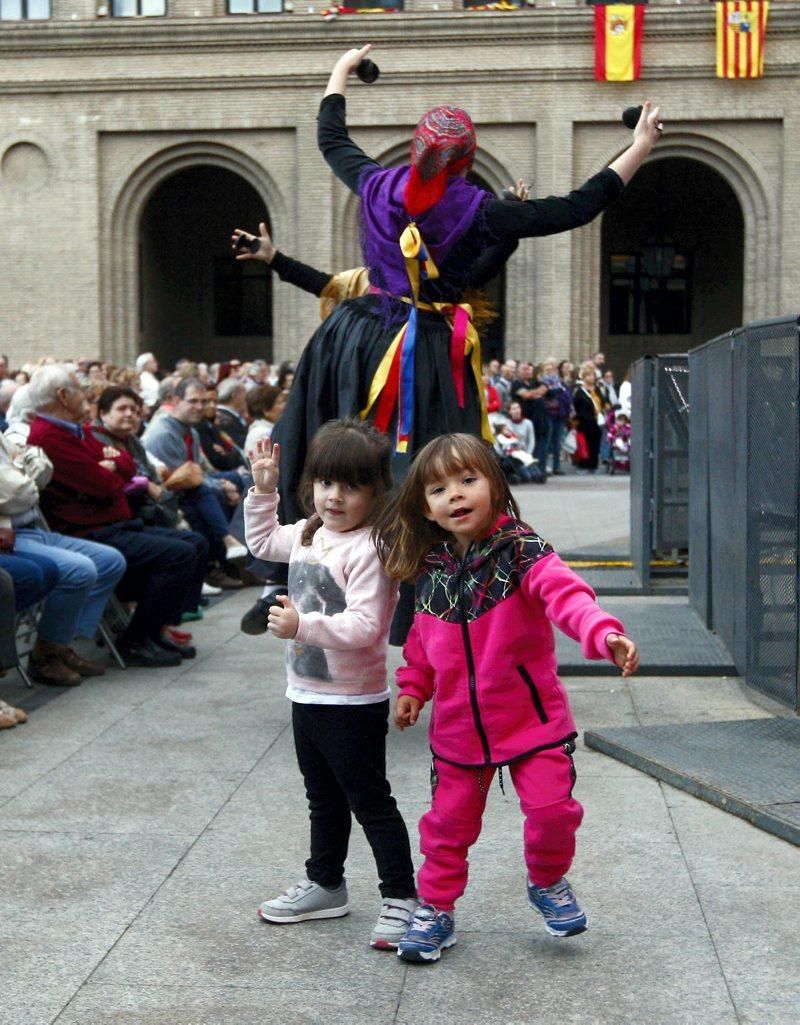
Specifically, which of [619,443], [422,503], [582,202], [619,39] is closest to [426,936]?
[422,503]

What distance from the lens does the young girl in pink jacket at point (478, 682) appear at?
380cm

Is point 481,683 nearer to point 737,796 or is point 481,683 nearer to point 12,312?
point 737,796

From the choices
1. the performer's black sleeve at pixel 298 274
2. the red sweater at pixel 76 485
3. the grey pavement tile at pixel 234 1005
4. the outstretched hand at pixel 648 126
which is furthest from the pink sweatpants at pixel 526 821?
the red sweater at pixel 76 485

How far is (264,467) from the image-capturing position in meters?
4.18

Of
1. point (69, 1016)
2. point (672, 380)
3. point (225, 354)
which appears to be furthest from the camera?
point (225, 354)

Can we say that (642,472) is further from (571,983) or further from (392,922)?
(571,983)

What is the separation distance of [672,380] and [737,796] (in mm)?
6062

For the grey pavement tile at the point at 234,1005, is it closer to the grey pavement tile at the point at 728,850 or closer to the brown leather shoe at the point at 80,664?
the grey pavement tile at the point at 728,850

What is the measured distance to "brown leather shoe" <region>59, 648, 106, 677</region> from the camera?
7699mm

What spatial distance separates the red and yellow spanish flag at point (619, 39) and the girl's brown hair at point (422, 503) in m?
27.5

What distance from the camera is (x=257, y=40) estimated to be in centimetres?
3072

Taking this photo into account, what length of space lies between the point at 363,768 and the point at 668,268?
35.9m

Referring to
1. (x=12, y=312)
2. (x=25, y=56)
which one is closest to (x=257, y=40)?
(x=25, y=56)

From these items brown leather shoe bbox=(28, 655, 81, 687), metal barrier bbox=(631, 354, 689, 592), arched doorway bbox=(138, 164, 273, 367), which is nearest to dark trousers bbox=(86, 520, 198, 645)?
brown leather shoe bbox=(28, 655, 81, 687)
